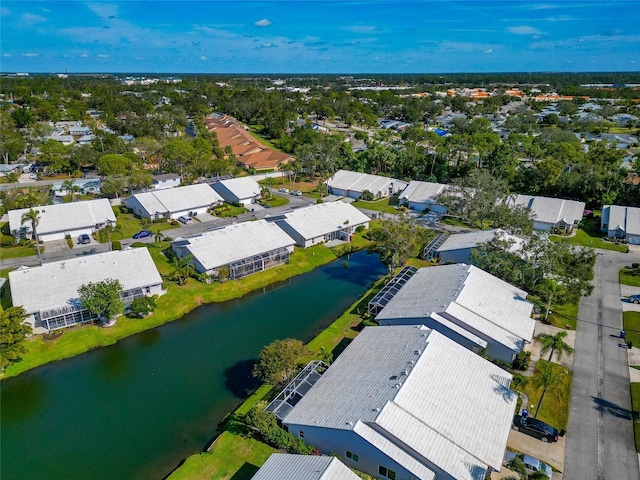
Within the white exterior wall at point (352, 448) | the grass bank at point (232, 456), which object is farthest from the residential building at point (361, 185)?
the white exterior wall at point (352, 448)

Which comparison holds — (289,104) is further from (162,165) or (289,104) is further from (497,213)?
(497,213)

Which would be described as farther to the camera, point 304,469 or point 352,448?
point 352,448

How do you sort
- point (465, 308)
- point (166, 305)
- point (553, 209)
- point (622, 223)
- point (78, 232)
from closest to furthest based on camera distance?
1. point (465, 308)
2. point (166, 305)
3. point (78, 232)
4. point (622, 223)
5. point (553, 209)

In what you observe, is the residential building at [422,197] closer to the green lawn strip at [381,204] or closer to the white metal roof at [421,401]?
the green lawn strip at [381,204]

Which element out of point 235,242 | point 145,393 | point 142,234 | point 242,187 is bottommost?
point 145,393

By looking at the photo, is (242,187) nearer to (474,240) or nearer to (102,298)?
(102,298)

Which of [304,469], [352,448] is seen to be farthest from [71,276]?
[352,448]

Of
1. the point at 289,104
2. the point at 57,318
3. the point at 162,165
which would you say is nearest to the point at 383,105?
the point at 289,104
